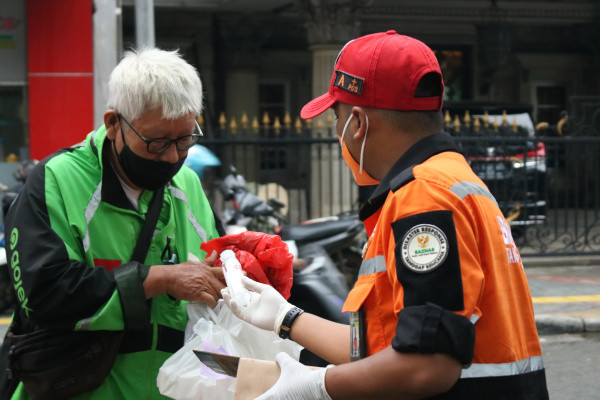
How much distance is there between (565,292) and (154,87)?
7.74 meters

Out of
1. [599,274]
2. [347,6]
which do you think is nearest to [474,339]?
[599,274]

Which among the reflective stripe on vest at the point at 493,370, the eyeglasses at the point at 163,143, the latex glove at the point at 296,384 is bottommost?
the latex glove at the point at 296,384

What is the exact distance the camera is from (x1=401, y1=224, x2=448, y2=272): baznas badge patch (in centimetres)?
162

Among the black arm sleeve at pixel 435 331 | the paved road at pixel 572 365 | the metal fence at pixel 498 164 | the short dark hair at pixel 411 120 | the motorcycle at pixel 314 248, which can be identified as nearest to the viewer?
the black arm sleeve at pixel 435 331

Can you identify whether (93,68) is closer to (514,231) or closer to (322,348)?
(514,231)

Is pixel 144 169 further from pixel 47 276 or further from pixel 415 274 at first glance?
pixel 415 274

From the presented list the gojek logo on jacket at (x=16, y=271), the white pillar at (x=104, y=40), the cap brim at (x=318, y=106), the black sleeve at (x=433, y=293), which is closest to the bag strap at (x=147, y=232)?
the gojek logo on jacket at (x=16, y=271)

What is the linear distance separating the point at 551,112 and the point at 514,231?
939 cm

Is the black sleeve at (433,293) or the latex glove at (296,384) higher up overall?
the black sleeve at (433,293)

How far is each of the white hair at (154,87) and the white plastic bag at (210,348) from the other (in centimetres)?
58

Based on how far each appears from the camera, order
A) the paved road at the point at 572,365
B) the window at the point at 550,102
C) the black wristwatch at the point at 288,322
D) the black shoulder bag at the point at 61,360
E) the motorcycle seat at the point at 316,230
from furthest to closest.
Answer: the window at the point at 550,102, the motorcycle seat at the point at 316,230, the paved road at the point at 572,365, the black shoulder bag at the point at 61,360, the black wristwatch at the point at 288,322

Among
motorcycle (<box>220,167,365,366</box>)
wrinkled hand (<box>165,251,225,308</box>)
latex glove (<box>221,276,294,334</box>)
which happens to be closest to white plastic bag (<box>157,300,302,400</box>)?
wrinkled hand (<box>165,251,225,308</box>)

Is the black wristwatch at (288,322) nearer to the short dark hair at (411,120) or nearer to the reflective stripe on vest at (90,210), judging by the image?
the short dark hair at (411,120)

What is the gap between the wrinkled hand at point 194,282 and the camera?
239 cm
